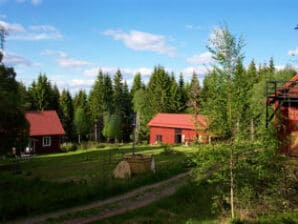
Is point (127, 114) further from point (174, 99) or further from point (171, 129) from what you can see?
point (171, 129)

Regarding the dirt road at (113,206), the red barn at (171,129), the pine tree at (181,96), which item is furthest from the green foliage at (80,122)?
the dirt road at (113,206)

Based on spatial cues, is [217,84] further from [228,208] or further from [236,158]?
[228,208]

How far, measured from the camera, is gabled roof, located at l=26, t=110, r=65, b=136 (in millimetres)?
43688

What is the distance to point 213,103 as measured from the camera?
11.5 m

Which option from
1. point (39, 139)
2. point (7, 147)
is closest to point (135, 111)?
point (39, 139)

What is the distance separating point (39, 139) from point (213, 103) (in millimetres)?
35756

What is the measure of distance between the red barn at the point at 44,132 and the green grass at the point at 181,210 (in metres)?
30.7

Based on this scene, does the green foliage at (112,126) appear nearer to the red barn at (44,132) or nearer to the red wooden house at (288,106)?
the red barn at (44,132)

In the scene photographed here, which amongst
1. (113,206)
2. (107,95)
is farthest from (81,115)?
(113,206)

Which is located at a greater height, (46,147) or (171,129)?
(171,129)

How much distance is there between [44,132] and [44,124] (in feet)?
6.24

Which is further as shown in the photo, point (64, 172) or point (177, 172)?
point (64, 172)

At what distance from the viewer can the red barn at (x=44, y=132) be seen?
4284 centimetres

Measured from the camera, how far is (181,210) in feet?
45.4
